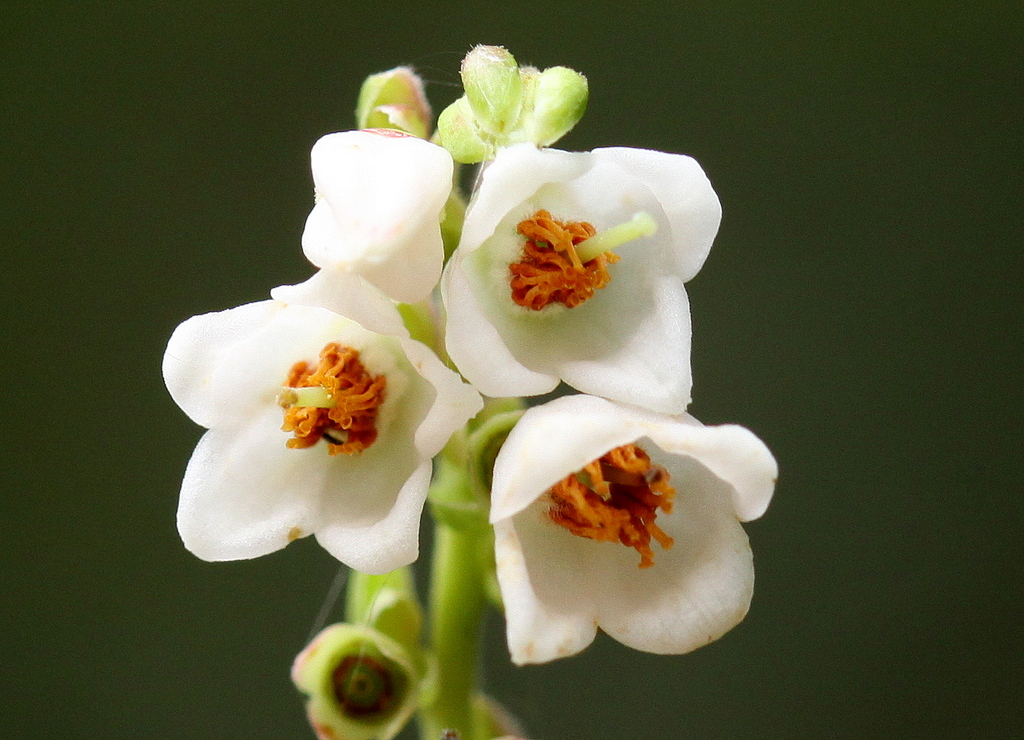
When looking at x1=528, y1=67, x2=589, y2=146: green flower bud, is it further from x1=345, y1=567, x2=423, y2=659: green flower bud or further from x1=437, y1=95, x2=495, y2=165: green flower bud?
x1=345, y1=567, x2=423, y2=659: green flower bud

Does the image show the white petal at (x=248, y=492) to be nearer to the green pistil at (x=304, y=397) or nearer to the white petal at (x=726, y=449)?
the green pistil at (x=304, y=397)

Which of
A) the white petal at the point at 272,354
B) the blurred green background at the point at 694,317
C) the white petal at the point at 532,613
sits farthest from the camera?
the blurred green background at the point at 694,317

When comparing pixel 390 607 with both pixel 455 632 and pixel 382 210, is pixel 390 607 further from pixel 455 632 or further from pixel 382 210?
pixel 382 210

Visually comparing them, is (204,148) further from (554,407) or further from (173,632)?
(554,407)

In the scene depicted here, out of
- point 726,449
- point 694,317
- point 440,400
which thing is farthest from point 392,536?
point 694,317

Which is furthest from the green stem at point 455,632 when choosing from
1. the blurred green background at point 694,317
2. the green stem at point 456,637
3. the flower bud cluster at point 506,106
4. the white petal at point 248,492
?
the blurred green background at point 694,317

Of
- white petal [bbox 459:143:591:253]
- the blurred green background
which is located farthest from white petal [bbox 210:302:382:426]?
the blurred green background

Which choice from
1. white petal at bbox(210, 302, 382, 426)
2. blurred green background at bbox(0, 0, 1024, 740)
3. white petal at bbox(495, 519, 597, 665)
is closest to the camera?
white petal at bbox(495, 519, 597, 665)

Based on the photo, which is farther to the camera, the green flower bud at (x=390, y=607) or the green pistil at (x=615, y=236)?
the green flower bud at (x=390, y=607)
